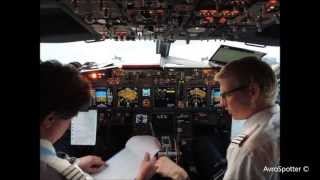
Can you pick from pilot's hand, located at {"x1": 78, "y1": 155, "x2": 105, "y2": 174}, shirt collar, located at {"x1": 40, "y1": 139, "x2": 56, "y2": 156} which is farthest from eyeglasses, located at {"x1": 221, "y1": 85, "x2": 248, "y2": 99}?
shirt collar, located at {"x1": 40, "y1": 139, "x2": 56, "y2": 156}

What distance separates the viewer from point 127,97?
213 centimetres

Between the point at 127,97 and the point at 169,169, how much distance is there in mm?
538

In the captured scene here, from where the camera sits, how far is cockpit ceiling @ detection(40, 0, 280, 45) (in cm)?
198

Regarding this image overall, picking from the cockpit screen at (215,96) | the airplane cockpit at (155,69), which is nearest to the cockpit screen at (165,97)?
the airplane cockpit at (155,69)

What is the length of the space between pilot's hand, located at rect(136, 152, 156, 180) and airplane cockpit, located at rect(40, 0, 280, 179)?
0.28ft

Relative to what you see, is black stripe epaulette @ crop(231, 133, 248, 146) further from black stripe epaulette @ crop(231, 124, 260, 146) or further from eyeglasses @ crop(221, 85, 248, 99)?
eyeglasses @ crop(221, 85, 248, 99)

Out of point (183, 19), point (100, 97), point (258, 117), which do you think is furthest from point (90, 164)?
point (183, 19)

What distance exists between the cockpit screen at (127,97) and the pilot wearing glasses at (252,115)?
19.0 inches

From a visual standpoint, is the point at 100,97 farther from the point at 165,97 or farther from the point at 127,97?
the point at 165,97

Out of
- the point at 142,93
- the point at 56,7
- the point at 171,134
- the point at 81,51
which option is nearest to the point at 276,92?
the point at 171,134

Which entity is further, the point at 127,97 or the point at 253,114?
the point at 127,97

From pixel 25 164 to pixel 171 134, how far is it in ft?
2.49

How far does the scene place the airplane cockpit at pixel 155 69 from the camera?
187 cm

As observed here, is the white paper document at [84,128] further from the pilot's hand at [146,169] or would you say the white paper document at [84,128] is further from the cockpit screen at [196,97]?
the cockpit screen at [196,97]
